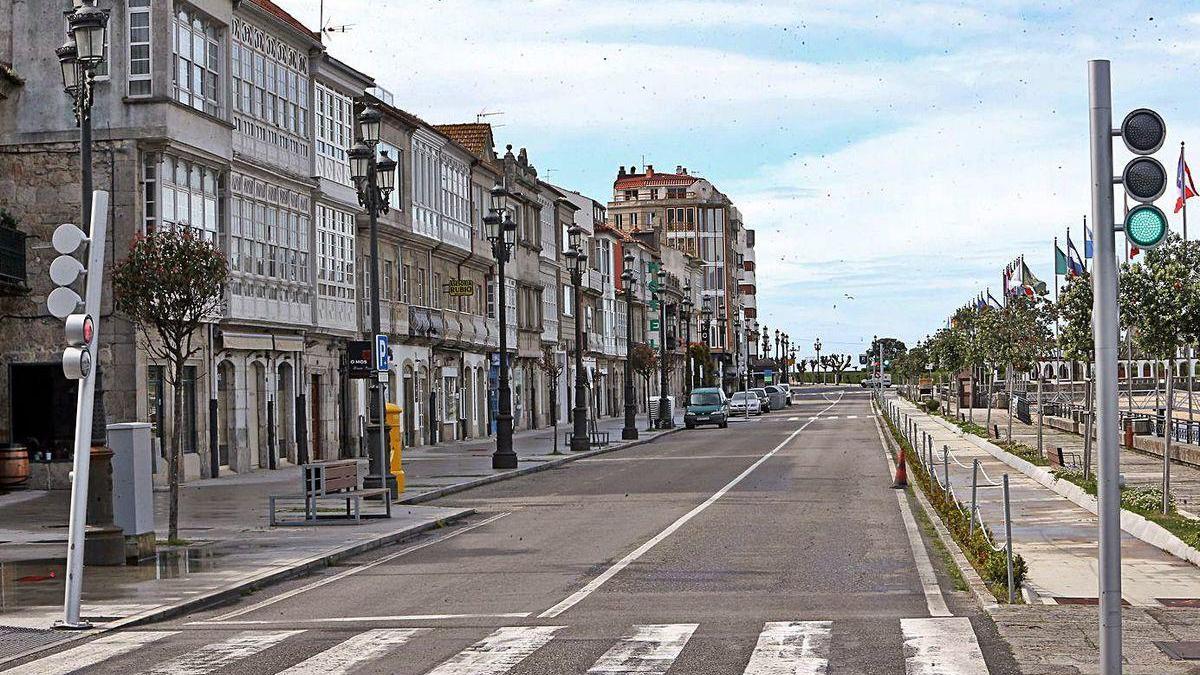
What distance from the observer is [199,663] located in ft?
34.5

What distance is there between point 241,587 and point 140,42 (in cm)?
1930

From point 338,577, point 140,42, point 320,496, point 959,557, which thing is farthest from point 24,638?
point 140,42

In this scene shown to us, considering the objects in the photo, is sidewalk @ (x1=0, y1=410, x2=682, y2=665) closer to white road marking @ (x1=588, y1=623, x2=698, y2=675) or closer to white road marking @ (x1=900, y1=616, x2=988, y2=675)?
white road marking @ (x1=588, y1=623, x2=698, y2=675)

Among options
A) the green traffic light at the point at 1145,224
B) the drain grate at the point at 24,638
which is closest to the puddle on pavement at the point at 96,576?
the drain grate at the point at 24,638

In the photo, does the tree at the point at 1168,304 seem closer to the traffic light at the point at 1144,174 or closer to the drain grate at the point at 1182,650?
the drain grate at the point at 1182,650

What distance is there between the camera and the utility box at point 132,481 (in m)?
16.2

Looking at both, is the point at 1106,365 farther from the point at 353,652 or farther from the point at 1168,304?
the point at 1168,304

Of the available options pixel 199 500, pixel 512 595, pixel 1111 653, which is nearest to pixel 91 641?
pixel 512 595

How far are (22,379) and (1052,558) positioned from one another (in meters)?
22.5

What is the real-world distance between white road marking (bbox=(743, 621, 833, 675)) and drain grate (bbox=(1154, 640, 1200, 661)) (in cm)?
221

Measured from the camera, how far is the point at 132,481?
1630cm

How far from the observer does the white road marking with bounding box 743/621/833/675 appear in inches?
384

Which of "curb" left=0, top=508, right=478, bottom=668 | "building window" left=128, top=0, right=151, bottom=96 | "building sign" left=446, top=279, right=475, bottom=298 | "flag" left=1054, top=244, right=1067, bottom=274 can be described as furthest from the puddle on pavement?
"flag" left=1054, top=244, right=1067, bottom=274

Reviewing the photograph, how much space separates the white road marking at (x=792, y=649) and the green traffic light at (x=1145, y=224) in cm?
338
